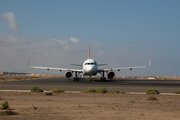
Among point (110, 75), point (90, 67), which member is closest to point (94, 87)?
point (90, 67)

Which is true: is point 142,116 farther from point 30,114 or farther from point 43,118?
point 30,114

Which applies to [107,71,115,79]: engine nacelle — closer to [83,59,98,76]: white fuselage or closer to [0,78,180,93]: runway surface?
A: [83,59,98,76]: white fuselage

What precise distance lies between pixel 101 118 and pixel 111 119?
438 mm

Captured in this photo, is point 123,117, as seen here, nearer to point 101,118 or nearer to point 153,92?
point 101,118

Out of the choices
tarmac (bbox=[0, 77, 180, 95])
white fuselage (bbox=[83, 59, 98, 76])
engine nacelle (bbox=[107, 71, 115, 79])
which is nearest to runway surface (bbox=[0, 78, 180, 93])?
tarmac (bbox=[0, 77, 180, 95])

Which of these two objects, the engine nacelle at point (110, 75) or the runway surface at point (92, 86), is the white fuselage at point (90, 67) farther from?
the runway surface at point (92, 86)

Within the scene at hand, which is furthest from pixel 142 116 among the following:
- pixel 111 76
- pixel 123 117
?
pixel 111 76

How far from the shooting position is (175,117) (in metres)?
9.03

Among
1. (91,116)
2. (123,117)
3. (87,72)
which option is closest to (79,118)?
(91,116)

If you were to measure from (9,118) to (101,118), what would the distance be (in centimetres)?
368

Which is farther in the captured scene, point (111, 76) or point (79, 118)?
point (111, 76)

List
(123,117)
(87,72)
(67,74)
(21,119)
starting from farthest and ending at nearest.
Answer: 1. (67,74)
2. (87,72)
3. (123,117)
4. (21,119)

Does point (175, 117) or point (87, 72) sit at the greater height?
point (87, 72)

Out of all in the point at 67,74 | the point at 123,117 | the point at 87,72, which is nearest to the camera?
the point at 123,117
